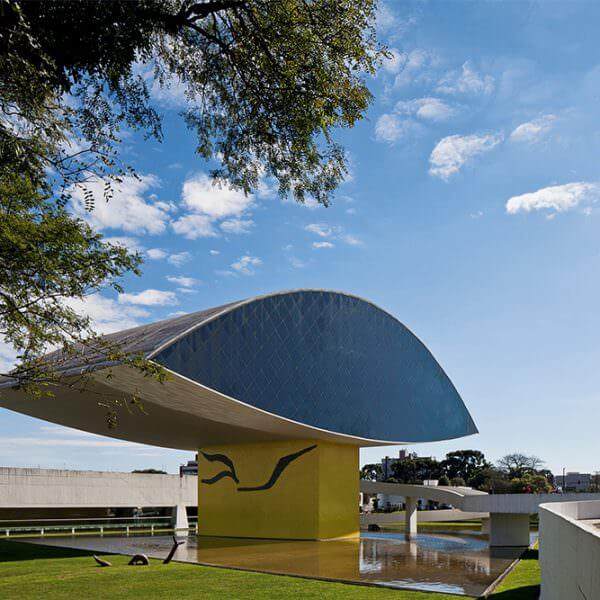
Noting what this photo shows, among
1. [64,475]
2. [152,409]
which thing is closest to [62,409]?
[152,409]

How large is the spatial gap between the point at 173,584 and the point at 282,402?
12.5 meters

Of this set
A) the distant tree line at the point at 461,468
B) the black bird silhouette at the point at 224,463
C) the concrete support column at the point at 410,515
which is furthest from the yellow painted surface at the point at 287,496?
the distant tree line at the point at 461,468

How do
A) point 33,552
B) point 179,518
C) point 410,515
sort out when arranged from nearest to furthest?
point 33,552
point 410,515
point 179,518

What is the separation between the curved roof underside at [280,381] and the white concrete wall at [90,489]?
4905 millimetres

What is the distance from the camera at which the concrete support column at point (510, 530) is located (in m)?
26.2

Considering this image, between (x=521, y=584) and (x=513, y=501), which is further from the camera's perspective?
(x=513, y=501)

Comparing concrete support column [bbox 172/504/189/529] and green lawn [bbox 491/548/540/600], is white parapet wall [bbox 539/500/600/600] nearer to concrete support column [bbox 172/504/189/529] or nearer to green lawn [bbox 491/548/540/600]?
green lawn [bbox 491/548/540/600]

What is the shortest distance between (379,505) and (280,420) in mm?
54146

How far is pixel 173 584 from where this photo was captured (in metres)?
14.6

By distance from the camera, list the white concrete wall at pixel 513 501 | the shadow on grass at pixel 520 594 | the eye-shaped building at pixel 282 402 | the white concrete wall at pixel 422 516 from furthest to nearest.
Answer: the white concrete wall at pixel 422 516, the white concrete wall at pixel 513 501, the eye-shaped building at pixel 282 402, the shadow on grass at pixel 520 594

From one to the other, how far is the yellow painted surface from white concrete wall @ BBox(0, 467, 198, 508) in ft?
25.6

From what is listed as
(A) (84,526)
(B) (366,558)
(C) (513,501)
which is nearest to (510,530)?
(C) (513,501)

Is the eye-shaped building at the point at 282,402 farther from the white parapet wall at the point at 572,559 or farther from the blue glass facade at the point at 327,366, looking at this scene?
the white parapet wall at the point at 572,559

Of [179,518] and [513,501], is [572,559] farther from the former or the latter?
[179,518]
